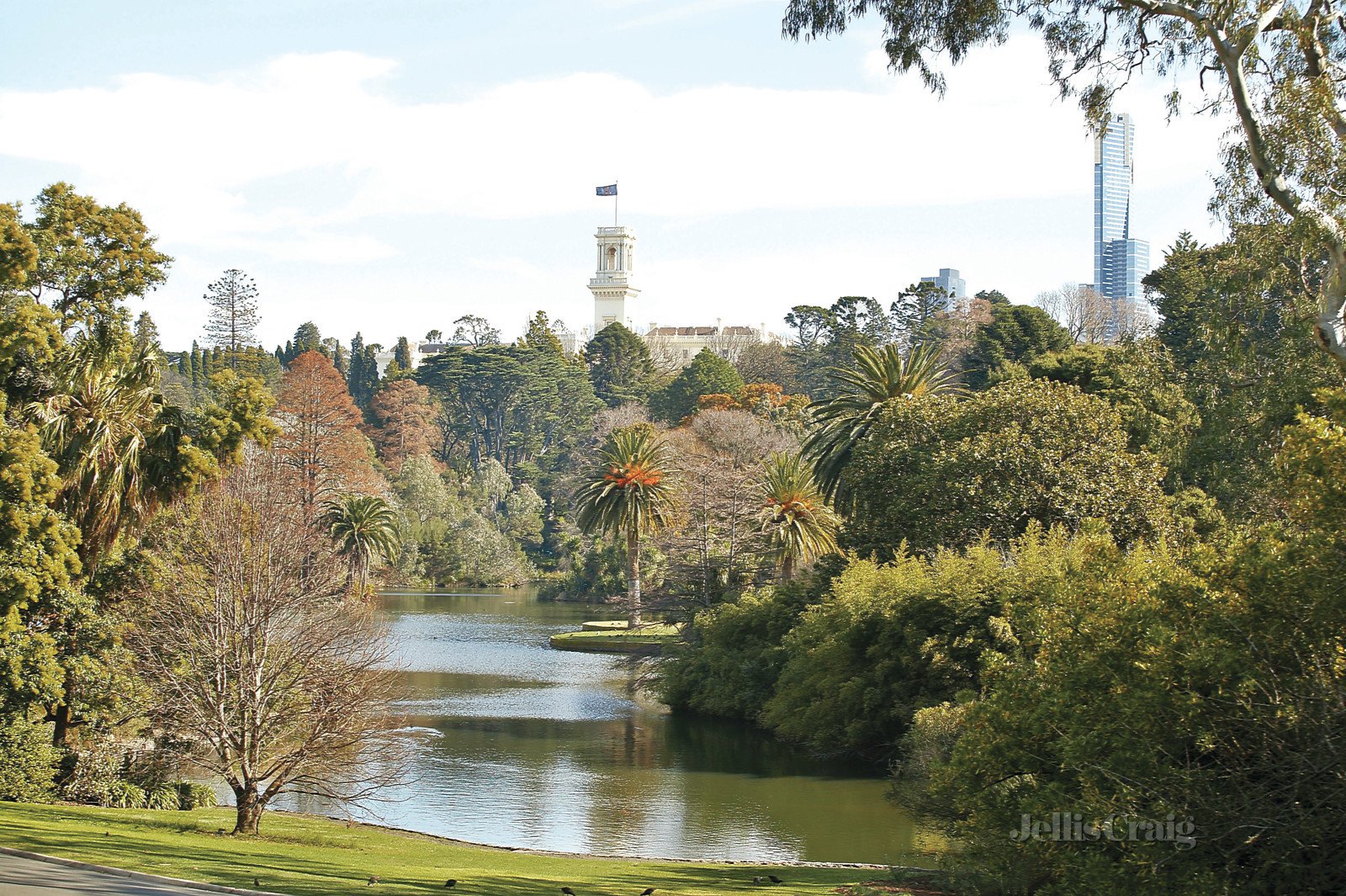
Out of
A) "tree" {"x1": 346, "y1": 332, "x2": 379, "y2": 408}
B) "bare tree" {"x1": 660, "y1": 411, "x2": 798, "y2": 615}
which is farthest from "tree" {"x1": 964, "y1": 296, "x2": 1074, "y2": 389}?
"tree" {"x1": 346, "y1": 332, "x2": 379, "y2": 408}

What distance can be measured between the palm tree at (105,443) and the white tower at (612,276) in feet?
396

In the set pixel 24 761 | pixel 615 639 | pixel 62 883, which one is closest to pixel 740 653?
pixel 615 639

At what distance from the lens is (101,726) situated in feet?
69.2

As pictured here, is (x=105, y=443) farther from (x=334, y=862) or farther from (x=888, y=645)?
(x=888, y=645)

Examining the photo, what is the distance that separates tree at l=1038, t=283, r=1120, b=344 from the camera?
8938 cm

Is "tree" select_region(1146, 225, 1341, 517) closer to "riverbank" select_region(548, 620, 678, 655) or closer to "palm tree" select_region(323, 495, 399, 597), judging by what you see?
"riverbank" select_region(548, 620, 678, 655)

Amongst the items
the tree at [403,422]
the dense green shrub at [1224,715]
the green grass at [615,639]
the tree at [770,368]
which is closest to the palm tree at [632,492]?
the green grass at [615,639]

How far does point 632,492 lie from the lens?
48.8 m

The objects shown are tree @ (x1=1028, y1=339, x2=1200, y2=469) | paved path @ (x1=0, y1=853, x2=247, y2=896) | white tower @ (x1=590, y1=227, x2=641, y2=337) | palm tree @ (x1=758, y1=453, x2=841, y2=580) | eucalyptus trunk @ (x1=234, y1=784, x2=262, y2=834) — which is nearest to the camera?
paved path @ (x1=0, y1=853, x2=247, y2=896)

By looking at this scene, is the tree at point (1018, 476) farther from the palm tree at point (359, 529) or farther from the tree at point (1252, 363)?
the palm tree at point (359, 529)

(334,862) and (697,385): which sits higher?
(697,385)

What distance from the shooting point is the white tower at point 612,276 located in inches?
5620

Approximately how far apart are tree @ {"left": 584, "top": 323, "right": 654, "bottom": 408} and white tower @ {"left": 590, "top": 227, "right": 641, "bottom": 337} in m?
30.8

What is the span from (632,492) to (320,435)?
27.1 m
